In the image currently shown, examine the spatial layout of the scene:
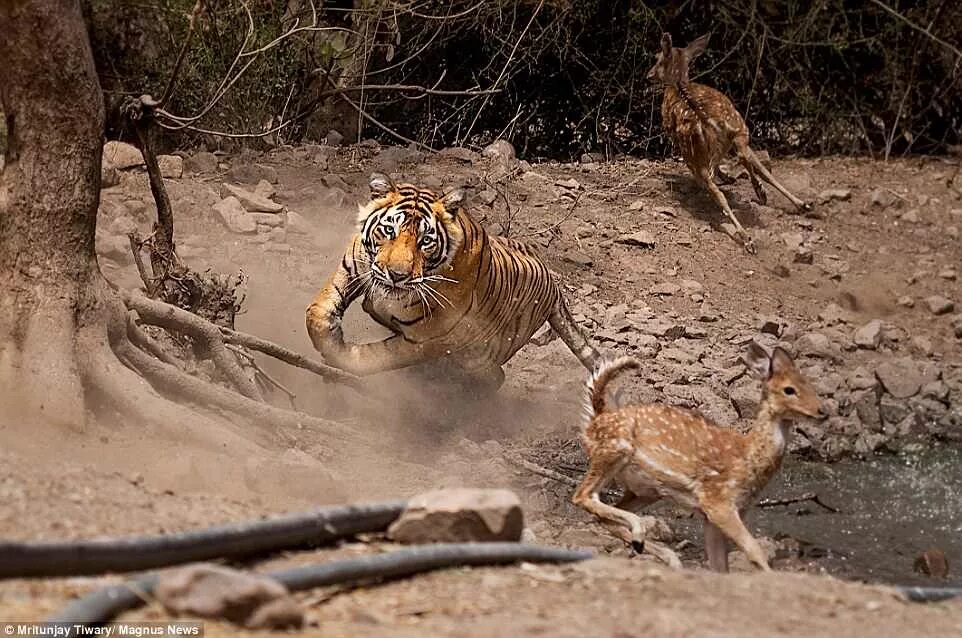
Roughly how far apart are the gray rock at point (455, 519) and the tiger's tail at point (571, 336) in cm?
560

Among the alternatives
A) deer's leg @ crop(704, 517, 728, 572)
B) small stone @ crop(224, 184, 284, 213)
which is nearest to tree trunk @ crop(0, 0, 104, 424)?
deer's leg @ crop(704, 517, 728, 572)

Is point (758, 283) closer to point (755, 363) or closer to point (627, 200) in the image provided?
point (627, 200)

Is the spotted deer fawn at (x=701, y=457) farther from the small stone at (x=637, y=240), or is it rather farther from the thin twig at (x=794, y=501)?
the small stone at (x=637, y=240)

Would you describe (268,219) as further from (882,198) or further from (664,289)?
(882,198)

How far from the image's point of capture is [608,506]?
7.71 metres

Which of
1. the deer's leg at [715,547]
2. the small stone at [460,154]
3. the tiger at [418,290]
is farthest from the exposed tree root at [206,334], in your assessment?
the small stone at [460,154]

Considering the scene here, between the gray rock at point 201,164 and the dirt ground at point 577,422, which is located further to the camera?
the gray rock at point 201,164

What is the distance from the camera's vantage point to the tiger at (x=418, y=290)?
374 inches

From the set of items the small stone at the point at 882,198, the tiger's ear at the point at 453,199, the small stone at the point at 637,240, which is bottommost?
the small stone at the point at 637,240

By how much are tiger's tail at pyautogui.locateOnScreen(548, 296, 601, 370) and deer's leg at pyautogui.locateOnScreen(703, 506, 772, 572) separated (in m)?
3.75

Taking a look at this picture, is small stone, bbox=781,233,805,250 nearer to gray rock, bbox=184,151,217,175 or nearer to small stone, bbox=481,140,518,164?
small stone, bbox=481,140,518,164

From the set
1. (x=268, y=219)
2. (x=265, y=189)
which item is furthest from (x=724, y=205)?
(x=268, y=219)

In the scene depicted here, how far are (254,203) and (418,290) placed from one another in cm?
368

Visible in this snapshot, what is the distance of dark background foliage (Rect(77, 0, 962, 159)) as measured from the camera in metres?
15.5
